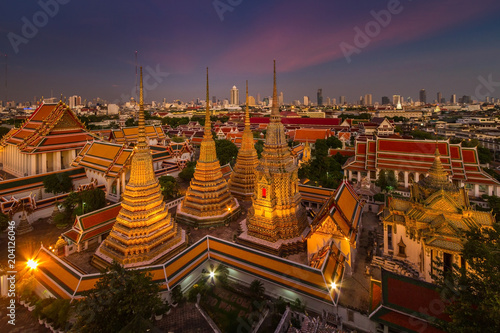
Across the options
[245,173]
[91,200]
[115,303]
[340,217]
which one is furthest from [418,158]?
[91,200]

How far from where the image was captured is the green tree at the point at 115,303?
698cm

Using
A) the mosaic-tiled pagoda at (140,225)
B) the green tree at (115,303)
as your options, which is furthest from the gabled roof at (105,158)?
the green tree at (115,303)

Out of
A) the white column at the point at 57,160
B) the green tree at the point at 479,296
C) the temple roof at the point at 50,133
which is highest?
the temple roof at the point at 50,133

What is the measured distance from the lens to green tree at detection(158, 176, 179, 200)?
2037cm

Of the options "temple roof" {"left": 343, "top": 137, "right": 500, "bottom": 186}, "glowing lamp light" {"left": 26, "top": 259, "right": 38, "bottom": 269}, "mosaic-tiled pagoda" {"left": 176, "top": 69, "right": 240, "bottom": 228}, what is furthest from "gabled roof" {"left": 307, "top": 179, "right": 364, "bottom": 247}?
"temple roof" {"left": 343, "top": 137, "right": 500, "bottom": 186}

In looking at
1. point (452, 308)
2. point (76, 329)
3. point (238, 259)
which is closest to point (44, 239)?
point (76, 329)

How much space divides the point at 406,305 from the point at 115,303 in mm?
9182

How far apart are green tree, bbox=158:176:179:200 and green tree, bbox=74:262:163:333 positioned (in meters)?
12.8

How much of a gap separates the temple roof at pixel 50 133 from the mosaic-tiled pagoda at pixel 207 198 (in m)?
15.8

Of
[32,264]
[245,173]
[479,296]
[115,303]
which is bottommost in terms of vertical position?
[32,264]

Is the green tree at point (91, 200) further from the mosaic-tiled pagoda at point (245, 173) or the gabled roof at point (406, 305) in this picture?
the gabled roof at point (406, 305)

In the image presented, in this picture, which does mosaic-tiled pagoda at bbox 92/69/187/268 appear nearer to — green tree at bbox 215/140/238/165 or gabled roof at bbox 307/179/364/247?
gabled roof at bbox 307/179/364/247

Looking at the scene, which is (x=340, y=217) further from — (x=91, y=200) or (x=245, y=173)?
(x=91, y=200)

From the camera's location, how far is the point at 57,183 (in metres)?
20.0
